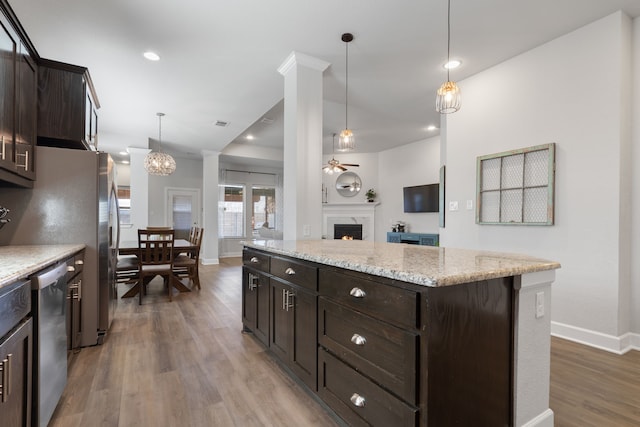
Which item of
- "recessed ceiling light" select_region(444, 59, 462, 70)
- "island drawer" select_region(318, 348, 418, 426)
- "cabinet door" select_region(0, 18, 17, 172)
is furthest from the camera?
"recessed ceiling light" select_region(444, 59, 462, 70)

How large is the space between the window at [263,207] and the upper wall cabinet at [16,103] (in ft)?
21.5

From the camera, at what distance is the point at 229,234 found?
864 cm

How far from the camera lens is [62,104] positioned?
2668mm

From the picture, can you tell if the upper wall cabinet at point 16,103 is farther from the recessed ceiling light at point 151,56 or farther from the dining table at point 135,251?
the dining table at point 135,251

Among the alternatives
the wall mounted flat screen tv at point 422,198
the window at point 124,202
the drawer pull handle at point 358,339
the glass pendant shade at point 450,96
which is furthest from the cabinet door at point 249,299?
the window at point 124,202

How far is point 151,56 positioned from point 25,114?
51.5 inches

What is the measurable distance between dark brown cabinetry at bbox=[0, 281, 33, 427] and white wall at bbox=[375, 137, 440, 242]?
20.7 ft

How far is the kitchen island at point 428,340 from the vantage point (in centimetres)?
112

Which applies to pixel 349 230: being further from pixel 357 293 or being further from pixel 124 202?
pixel 357 293

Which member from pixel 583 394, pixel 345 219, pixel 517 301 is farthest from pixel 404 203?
pixel 517 301

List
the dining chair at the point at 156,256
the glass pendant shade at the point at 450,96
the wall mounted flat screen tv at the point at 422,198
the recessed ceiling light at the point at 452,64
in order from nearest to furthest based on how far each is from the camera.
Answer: the glass pendant shade at the point at 450,96 < the recessed ceiling light at the point at 452,64 < the dining chair at the point at 156,256 < the wall mounted flat screen tv at the point at 422,198

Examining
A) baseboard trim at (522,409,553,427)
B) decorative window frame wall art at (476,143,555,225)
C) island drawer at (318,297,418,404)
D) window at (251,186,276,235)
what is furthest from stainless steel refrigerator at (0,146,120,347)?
window at (251,186,276,235)

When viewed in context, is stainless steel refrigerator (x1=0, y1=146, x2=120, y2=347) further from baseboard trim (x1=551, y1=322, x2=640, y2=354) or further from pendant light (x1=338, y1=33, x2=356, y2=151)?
baseboard trim (x1=551, y1=322, x2=640, y2=354)

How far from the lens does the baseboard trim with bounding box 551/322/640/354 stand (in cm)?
253
